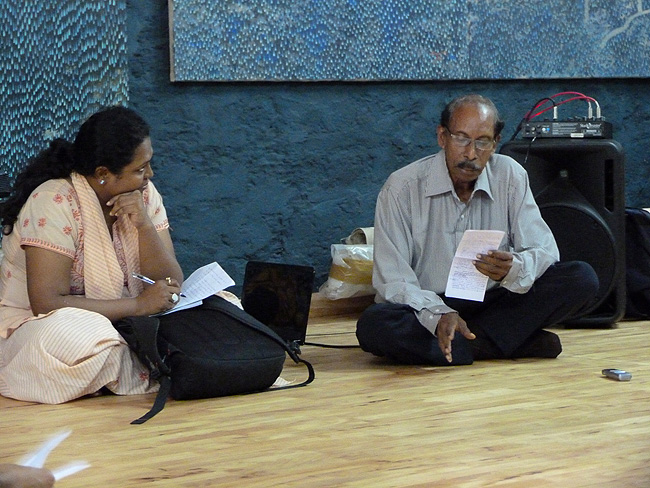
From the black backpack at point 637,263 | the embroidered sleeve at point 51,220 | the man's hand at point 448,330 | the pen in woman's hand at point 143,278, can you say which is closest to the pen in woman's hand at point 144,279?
the pen in woman's hand at point 143,278

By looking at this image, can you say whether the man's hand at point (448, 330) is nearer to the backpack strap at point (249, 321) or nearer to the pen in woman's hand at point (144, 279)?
the backpack strap at point (249, 321)

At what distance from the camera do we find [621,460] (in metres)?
2.22

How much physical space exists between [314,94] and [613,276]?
1.54 m

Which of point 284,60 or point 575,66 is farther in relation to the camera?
point 575,66

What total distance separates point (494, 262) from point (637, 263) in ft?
4.80

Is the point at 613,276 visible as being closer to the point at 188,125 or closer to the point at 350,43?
the point at 350,43

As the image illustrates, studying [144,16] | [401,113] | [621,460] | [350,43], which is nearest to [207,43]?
[144,16]

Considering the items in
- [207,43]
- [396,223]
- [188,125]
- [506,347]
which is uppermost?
[207,43]

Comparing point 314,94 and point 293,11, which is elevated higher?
point 293,11

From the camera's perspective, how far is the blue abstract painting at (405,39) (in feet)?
14.8

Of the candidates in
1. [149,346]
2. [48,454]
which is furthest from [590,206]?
[48,454]

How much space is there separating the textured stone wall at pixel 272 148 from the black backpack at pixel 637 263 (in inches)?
39.1

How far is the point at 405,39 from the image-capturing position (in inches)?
193

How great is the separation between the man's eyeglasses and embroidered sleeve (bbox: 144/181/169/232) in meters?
0.96
